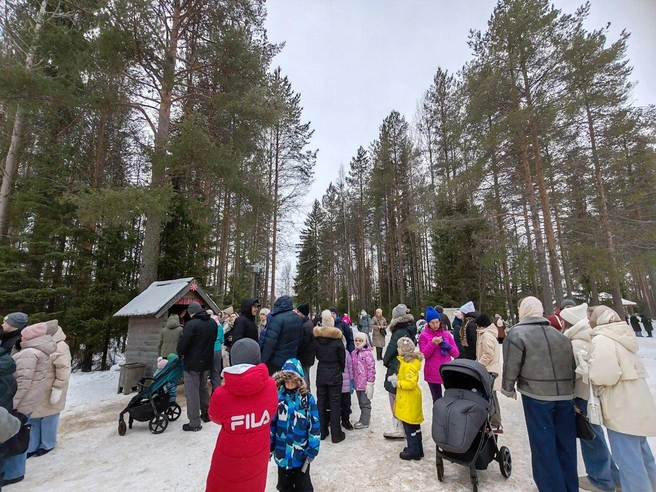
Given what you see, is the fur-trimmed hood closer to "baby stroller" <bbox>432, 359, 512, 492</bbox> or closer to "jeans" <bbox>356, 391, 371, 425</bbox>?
"baby stroller" <bbox>432, 359, 512, 492</bbox>

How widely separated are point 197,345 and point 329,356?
2.23 meters

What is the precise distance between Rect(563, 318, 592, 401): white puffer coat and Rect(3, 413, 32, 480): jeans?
6076 millimetres

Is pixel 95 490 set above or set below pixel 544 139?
below

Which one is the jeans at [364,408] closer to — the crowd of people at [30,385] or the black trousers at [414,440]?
the black trousers at [414,440]

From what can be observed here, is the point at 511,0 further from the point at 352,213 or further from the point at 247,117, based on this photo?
the point at 352,213

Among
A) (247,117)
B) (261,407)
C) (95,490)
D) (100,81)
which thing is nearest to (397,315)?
(261,407)

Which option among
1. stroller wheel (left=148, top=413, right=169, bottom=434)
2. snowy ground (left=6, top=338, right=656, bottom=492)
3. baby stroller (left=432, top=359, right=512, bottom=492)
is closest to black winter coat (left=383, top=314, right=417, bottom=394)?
snowy ground (left=6, top=338, right=656, bottom=492)

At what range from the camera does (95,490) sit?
330cm

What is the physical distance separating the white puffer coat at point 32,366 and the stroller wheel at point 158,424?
4.99 feet

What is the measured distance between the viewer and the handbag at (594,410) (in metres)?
2.86

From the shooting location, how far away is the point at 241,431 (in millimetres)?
2404

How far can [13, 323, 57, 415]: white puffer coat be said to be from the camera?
3.60 meters

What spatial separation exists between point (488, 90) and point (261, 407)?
12.9 m

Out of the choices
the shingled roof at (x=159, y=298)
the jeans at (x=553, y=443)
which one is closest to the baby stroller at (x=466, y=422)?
the jeans at (x=553, y=443)
